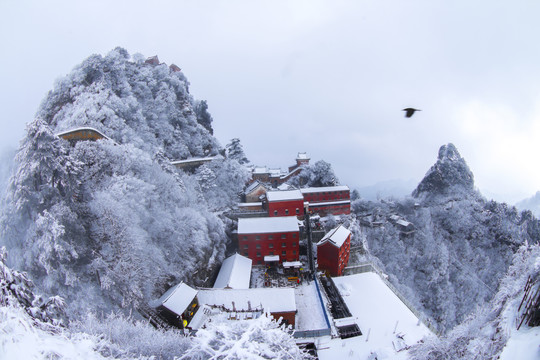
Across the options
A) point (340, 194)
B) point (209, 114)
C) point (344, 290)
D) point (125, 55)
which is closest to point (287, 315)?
point (344, 290)

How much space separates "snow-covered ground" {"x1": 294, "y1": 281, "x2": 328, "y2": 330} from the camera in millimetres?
18531

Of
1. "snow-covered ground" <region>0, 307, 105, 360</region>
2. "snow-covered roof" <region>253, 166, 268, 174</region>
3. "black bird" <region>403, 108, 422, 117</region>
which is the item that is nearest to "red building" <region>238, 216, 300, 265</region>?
"snow-covered roof" <region>253, 166, 268, 174</region>

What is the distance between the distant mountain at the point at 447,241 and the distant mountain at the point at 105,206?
24875 millimetres

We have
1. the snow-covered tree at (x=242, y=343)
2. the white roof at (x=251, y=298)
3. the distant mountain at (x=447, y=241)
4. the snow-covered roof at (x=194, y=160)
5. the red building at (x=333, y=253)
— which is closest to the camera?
the snow-covered tree at (x=242, y=343)

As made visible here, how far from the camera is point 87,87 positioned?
30875 mm

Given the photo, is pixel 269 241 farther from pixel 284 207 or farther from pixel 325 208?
pixel 325 208

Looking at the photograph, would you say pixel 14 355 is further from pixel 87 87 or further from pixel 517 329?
pixel 87 87

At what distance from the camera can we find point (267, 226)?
89.8 feet

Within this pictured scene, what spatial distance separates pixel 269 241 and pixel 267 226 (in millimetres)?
1598

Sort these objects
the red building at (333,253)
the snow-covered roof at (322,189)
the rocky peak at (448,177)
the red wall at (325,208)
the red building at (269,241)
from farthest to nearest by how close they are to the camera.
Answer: the rocky peak at (448,177) < the snow-covered roof at (322,189) < the red wall at (325,208) < the red building at (269,241) < the red building at (333,253)

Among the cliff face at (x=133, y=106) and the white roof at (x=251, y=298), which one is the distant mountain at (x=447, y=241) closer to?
the white roof at (x=251, y=298)

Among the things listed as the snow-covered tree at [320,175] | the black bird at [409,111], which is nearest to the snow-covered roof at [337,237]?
the snow-covered tree at [320,175]

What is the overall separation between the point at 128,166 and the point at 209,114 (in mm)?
26737

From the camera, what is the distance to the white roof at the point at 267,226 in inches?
1044
